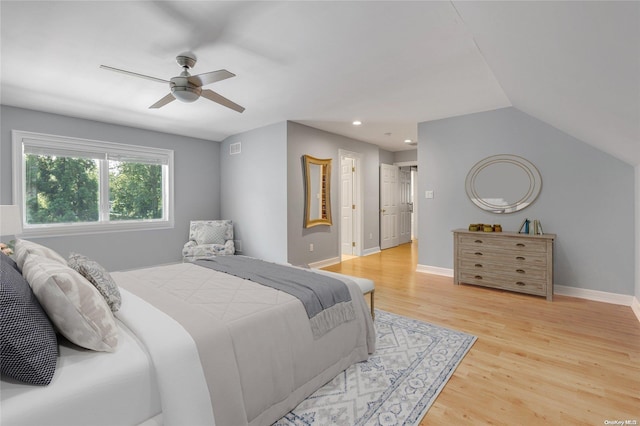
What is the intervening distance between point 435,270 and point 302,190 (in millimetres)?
2433

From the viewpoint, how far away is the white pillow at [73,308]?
1.15 metres

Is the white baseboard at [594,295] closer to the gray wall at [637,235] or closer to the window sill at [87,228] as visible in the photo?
the gray wall at [637,235]

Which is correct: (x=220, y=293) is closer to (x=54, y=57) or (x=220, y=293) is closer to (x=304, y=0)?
(x=304, y=0)

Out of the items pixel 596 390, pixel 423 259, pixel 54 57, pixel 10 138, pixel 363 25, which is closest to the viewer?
pixel 596 390

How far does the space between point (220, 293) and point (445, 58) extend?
259cm

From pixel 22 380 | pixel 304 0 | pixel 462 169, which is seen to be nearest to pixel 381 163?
pixel 462 169

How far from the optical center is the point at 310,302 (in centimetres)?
186

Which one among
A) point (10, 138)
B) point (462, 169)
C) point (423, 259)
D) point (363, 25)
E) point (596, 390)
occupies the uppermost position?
point (363, 25)

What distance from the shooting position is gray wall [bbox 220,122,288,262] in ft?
15.5

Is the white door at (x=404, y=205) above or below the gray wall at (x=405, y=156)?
below

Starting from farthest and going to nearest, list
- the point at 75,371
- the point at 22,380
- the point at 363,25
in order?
the point at 363,25
the point at 75,371
the point at 22,380

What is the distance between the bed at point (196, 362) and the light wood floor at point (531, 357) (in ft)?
2.28

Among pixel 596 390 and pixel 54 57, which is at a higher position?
pixel 54 57

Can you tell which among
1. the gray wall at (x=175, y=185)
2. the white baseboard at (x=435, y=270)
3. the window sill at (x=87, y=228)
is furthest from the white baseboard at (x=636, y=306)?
the window sill at (x=87, y=228)
